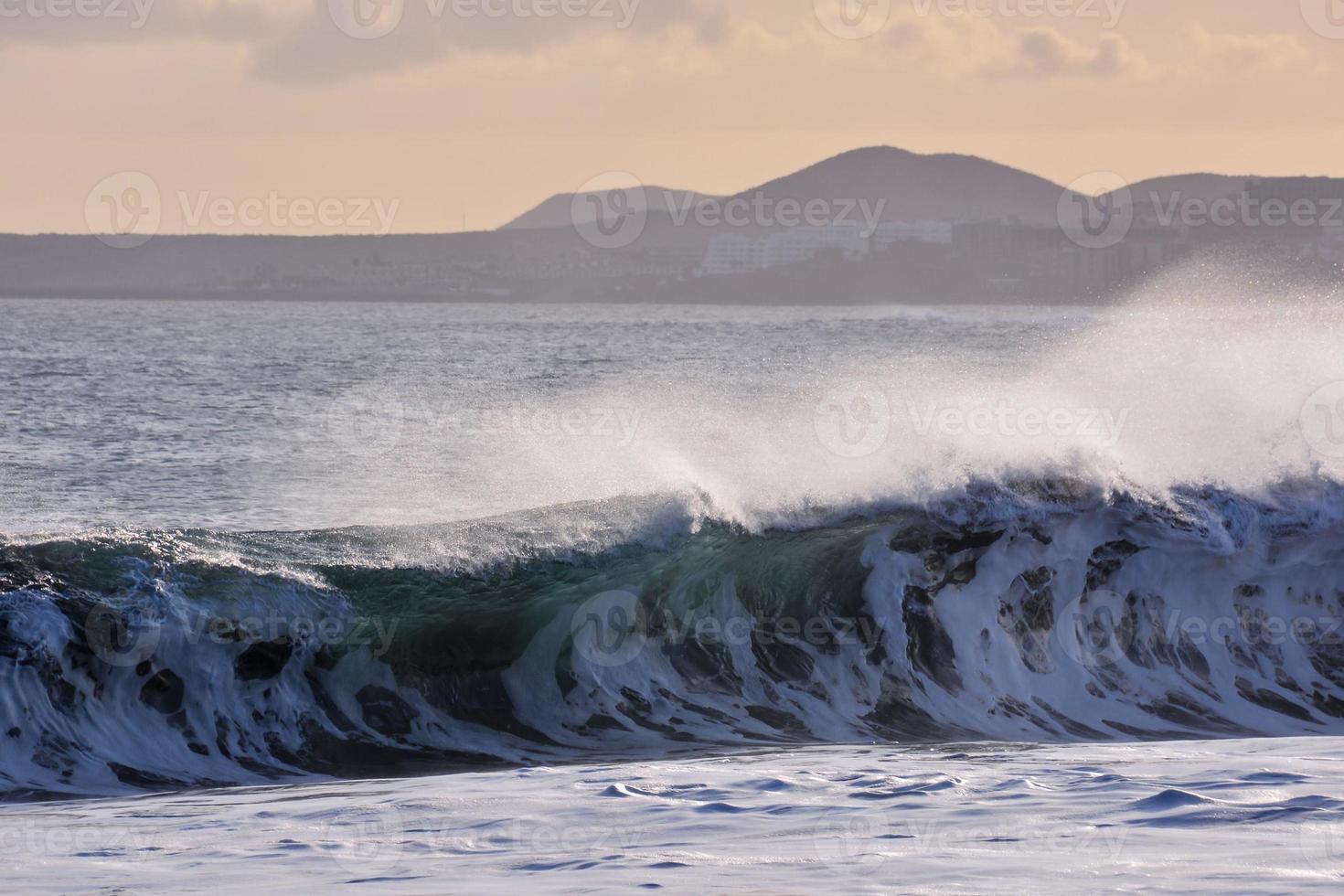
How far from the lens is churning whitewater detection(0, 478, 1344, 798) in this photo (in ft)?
36.7

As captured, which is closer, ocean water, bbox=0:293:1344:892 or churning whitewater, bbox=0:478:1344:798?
ocean water, bbox=0:293:1344:892

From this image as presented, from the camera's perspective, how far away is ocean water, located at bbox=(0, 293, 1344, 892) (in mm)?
7484

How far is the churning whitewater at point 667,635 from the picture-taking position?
11172 mm

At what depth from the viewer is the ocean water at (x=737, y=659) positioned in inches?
295

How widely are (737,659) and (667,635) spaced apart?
0.69 m

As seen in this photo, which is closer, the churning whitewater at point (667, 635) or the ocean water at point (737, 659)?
the ocean water at point (737, 659)

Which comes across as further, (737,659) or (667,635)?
(667,635)

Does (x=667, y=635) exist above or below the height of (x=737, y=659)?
above

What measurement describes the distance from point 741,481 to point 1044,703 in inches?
181

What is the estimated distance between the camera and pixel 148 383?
4803cm

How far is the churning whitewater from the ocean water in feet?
0.12

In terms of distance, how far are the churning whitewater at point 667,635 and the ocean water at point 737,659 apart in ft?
0.12

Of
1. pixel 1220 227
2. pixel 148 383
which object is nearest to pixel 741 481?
pixel 148 383

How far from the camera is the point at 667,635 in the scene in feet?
44.4
